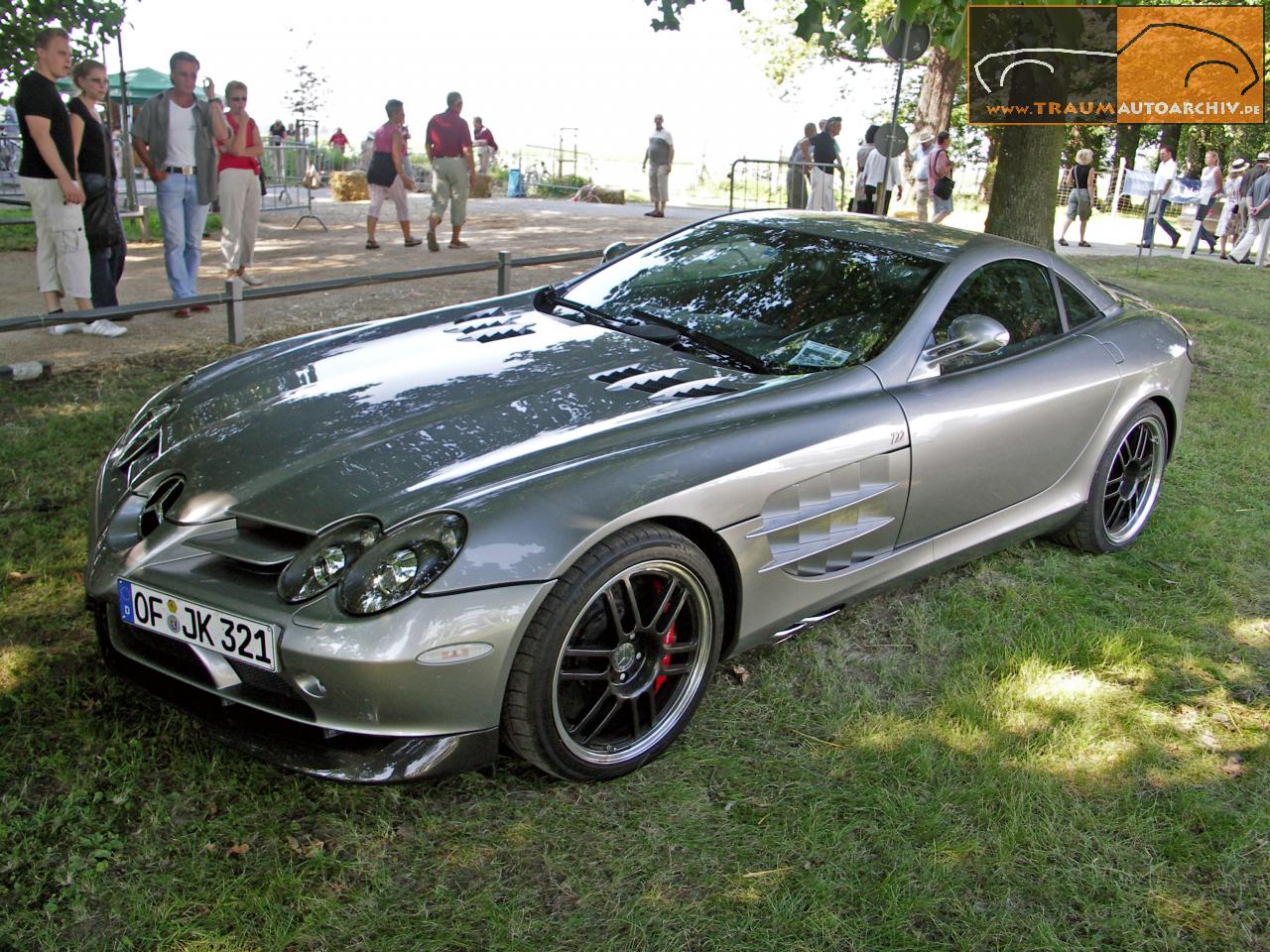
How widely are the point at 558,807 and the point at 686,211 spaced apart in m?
20.1

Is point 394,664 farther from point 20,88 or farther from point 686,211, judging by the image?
point 686,211

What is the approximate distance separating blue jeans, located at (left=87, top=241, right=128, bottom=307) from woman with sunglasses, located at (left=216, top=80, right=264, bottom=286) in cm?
109

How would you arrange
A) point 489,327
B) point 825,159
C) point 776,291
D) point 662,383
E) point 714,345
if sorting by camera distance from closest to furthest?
point 662,383
point 714,345
point 776,291
point 489,327
point 825,159

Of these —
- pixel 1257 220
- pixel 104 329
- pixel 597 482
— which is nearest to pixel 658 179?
pixel 1257 220

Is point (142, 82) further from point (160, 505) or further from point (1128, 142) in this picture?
point (1128, 142)

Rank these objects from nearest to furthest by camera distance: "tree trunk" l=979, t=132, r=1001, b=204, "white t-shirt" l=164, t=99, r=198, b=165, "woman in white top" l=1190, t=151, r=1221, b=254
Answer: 1. "white t-shirt" l=164, t=99, r=198, b=165
2. "woman in white top" l=1190, t=151, r=1221, b=254
3. "tree trunk" l=979, t=132, r=1001, b=204

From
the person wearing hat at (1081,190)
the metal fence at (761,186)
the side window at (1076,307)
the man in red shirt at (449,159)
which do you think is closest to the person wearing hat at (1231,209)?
the person wearing hat at (1081,190)

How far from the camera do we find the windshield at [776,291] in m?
3.68

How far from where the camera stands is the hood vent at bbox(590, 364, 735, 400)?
3330mm

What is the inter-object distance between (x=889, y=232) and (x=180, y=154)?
603cm

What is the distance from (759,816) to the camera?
2.83 meters

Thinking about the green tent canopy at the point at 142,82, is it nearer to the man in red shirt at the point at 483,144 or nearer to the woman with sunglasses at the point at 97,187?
the man in red shirt at the point at 483,144

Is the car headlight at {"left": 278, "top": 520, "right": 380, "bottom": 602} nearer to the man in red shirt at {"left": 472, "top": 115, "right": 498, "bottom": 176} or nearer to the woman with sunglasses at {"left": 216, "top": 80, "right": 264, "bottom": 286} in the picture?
the woman with sunglasses at {"left": 216, "top": 80, "right": 264, "bottom": 286}

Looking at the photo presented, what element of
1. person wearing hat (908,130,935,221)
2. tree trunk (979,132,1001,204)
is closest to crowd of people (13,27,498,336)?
person wearing hat (908,130,935,221)
